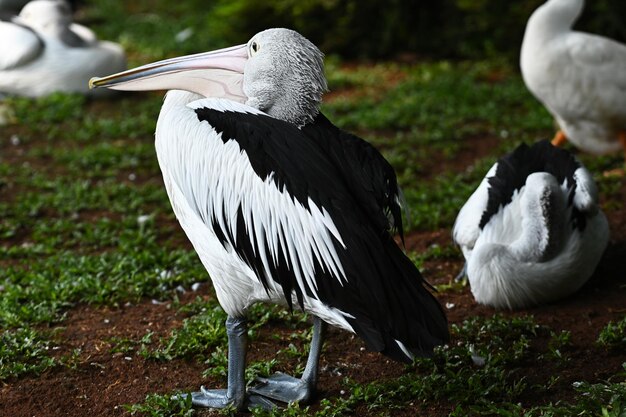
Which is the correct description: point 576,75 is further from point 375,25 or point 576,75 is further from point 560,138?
point 375,25

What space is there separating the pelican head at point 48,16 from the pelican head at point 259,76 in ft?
16.7

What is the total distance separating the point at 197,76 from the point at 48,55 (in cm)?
504

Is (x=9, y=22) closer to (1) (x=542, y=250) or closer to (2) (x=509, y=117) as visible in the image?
(2) (x=509, y=117)

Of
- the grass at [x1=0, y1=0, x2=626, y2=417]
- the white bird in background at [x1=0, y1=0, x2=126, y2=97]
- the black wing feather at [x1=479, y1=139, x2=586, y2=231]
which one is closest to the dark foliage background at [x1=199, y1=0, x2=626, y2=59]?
the grass at [x1=0, y1=0, x2=626, y2=417]

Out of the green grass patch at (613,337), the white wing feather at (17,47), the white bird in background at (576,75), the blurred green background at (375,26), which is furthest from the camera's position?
the blurred green background at (375,26)

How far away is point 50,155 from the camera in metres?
6.84

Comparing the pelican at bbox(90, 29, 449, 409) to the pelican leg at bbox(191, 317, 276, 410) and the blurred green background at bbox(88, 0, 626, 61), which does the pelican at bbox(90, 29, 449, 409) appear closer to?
the pelican leg at bbox(191, 317, 276, 410)

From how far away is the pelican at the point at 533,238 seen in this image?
13.6ft

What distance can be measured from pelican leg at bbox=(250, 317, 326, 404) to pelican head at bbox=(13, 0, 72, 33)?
18.5 ft

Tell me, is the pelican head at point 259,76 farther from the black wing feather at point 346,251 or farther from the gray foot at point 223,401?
the gray foot at point 223,401

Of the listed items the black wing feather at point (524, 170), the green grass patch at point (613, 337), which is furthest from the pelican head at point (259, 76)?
the green grass patch at point (613, 337)

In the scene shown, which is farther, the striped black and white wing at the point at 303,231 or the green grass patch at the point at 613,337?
the green grass patch at the point at 613,337

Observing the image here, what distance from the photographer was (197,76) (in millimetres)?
3445

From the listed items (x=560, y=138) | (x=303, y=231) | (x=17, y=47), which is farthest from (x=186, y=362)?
(x=17, y=47)
